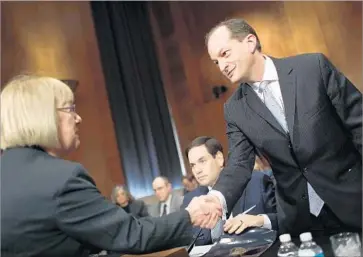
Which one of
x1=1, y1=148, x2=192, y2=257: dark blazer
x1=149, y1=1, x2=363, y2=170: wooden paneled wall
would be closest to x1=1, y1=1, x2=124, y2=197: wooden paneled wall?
x1=149, y1=1, x2=363, y2=170: wooden paneled wall

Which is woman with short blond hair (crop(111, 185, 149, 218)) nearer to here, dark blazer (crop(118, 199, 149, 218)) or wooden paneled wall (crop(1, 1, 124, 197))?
dark blazer (crop(118, 199, 149, 218))

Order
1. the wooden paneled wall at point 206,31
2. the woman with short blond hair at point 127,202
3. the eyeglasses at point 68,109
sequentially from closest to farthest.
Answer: the eyeglasses at point 68,109
the woman with short blond hair at point 127,202
the wooden paneled wall at point 206,31

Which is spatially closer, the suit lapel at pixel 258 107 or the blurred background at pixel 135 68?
the suit lapel at pixel 258 107

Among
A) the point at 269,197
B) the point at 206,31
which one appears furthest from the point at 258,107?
the point at 206,31

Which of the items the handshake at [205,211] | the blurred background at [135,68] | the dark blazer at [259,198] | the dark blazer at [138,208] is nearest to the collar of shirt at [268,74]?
the handshake at [205,211]

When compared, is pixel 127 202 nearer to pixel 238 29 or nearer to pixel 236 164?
pixel 236 164

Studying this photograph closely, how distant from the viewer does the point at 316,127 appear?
5.35 feet

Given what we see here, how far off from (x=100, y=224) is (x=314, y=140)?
2.61 ft

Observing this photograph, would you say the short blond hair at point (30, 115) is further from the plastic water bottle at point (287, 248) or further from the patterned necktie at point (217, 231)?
the patterned necktie at point (217, 231)

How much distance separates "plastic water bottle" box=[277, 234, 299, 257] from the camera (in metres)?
1.31

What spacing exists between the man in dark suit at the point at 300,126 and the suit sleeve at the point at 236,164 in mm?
32

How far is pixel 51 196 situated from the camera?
124 centimetres

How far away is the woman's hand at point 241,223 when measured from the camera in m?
1.95

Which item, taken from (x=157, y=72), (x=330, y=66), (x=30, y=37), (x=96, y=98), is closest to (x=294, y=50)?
(x=157, y=72)
